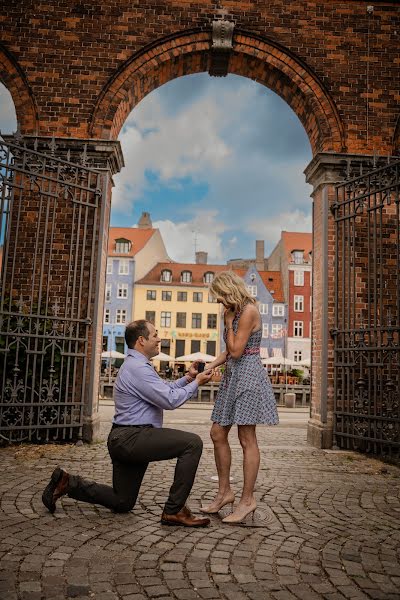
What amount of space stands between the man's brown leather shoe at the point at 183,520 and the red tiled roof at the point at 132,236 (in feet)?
150

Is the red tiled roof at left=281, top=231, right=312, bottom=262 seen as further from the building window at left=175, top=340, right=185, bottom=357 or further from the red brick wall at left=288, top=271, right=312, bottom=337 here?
the building window at left=175, top=340, right=185, bottom=357

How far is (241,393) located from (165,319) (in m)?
45.5

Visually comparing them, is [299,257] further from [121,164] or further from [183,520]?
[183,520]

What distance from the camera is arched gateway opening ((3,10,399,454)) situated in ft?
23.6

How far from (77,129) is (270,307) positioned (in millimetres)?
42427

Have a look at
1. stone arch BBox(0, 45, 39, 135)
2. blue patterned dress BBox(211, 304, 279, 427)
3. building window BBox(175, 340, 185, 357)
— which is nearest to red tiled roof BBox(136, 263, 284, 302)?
building window BBox(175, 340, 185, 357)

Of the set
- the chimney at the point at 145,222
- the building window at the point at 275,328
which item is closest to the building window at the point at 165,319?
the building window at the point at 275,328

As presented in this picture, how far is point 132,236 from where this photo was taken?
50531 mm

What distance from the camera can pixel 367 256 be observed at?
754 centimetres

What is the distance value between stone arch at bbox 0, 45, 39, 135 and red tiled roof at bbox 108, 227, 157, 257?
40.8m

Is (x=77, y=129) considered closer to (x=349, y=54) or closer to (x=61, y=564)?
(x=349, y=54)

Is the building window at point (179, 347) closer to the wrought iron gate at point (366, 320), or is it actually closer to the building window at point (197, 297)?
the building window at point (197, 297)

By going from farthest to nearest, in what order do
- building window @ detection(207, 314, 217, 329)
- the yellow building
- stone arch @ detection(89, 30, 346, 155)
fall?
building window @ detection(207, 314, 217, 329), the yellow building, stone arch @ detection(89, 30, 346, 155)

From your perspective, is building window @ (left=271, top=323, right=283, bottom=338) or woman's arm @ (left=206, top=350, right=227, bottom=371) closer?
woman's arm @ (left=206, top=350, right=227, bottom=371)
